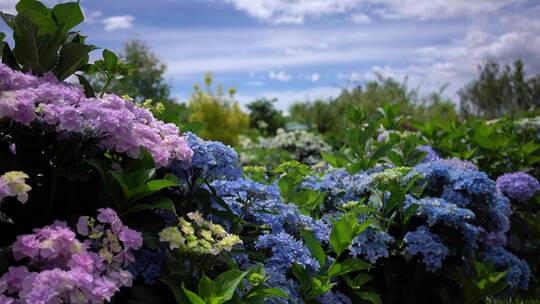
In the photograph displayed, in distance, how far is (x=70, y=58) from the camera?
101 inches

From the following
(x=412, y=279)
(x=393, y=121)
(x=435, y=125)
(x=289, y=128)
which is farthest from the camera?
(x=289, y=128)

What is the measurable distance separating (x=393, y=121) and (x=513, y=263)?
7.04 ft

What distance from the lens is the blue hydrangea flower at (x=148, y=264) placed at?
7.39 ft

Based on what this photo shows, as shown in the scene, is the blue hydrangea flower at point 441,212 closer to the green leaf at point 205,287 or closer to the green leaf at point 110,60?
the green leaf at point 205,287

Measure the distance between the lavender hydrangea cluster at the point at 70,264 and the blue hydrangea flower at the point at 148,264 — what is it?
14 centimetres

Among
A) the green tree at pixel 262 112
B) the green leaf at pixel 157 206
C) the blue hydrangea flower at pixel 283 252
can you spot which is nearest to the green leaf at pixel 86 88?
the green leaf at pixel 157 206

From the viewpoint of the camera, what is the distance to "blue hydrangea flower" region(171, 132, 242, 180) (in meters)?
2.60

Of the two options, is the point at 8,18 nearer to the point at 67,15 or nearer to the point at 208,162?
the point at 67,15

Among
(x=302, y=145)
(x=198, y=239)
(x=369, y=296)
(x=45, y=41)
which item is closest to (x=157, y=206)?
(x=198, y=239)

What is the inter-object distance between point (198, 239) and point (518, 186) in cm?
391

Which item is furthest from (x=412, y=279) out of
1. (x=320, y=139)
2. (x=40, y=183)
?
(x=320, y=139)

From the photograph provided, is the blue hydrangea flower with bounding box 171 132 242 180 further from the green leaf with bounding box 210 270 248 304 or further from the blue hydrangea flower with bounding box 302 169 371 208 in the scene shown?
the blue hydrangea flower with bounding box 302 169 371 208

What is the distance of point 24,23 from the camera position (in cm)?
244

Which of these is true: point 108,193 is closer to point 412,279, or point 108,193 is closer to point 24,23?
point 24,23
